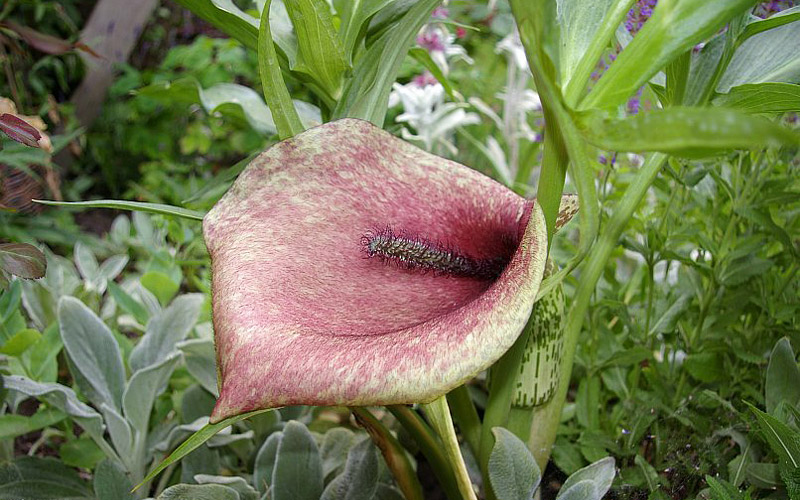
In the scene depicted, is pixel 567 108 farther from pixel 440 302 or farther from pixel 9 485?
pixel 9 485

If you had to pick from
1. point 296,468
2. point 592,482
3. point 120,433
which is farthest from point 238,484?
point 592,482

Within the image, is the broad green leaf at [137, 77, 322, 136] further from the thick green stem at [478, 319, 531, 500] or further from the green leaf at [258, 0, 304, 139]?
the thick green stem at [478, 319, 531, 500]

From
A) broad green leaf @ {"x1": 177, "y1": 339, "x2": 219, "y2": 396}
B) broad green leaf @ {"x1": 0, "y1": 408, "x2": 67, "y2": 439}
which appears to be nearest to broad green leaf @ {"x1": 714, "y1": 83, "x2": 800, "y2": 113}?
broad green leaf @ {"x1": 177, "y1": 339, "x2": 219, "y2": 396}

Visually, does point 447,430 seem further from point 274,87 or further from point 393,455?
point 274,87

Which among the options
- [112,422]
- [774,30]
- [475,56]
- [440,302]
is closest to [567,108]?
[440,302]

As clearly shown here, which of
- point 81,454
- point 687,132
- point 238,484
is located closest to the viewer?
point 687,132

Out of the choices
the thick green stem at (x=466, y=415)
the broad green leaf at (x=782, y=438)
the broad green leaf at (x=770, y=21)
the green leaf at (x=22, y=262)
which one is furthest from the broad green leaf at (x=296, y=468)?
the broad green leaf at (x=770, y=21)
